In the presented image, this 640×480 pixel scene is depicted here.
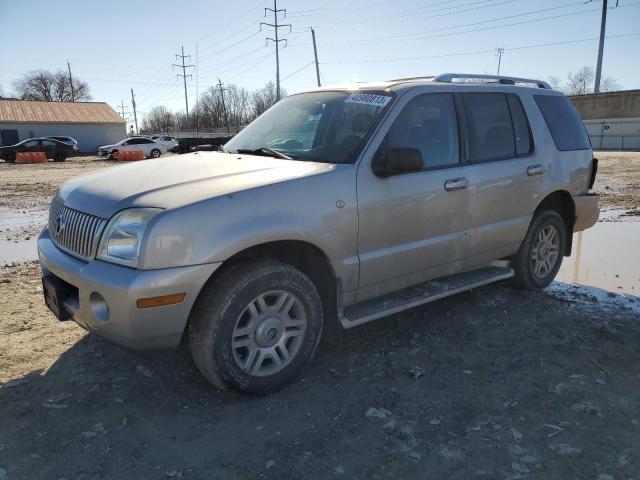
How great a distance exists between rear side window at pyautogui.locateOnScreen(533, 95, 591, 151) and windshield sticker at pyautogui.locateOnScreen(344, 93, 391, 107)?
1.98m

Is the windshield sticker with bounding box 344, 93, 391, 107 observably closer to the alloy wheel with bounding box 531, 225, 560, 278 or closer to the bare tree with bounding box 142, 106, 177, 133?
the alloy wheel with bounding box 531, 225, 560, 278

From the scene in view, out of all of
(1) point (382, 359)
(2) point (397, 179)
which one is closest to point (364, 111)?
(2) point (397, 179)

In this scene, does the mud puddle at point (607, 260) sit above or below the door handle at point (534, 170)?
below

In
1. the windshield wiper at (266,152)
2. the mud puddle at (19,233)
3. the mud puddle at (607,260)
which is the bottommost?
the mud puddle at (607,260)

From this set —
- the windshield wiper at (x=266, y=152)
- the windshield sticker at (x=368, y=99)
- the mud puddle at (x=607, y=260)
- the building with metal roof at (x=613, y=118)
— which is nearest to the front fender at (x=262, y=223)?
the windshield wiper at (x=266, y=152)

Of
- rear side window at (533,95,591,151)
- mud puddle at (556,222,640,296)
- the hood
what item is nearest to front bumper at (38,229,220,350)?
the hood

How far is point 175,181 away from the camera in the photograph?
312 centimetres

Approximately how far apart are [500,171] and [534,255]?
48.0 inches

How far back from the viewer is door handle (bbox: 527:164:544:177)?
15.1 feet

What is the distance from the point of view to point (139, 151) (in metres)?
31.7

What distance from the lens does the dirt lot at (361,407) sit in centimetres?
256

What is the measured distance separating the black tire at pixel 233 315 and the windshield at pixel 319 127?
914 millimetres

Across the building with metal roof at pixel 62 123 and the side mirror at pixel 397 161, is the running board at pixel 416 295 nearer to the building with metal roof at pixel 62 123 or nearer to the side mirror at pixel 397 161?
the side mirror at pixel 397 161

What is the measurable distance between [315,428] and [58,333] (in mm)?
2411
